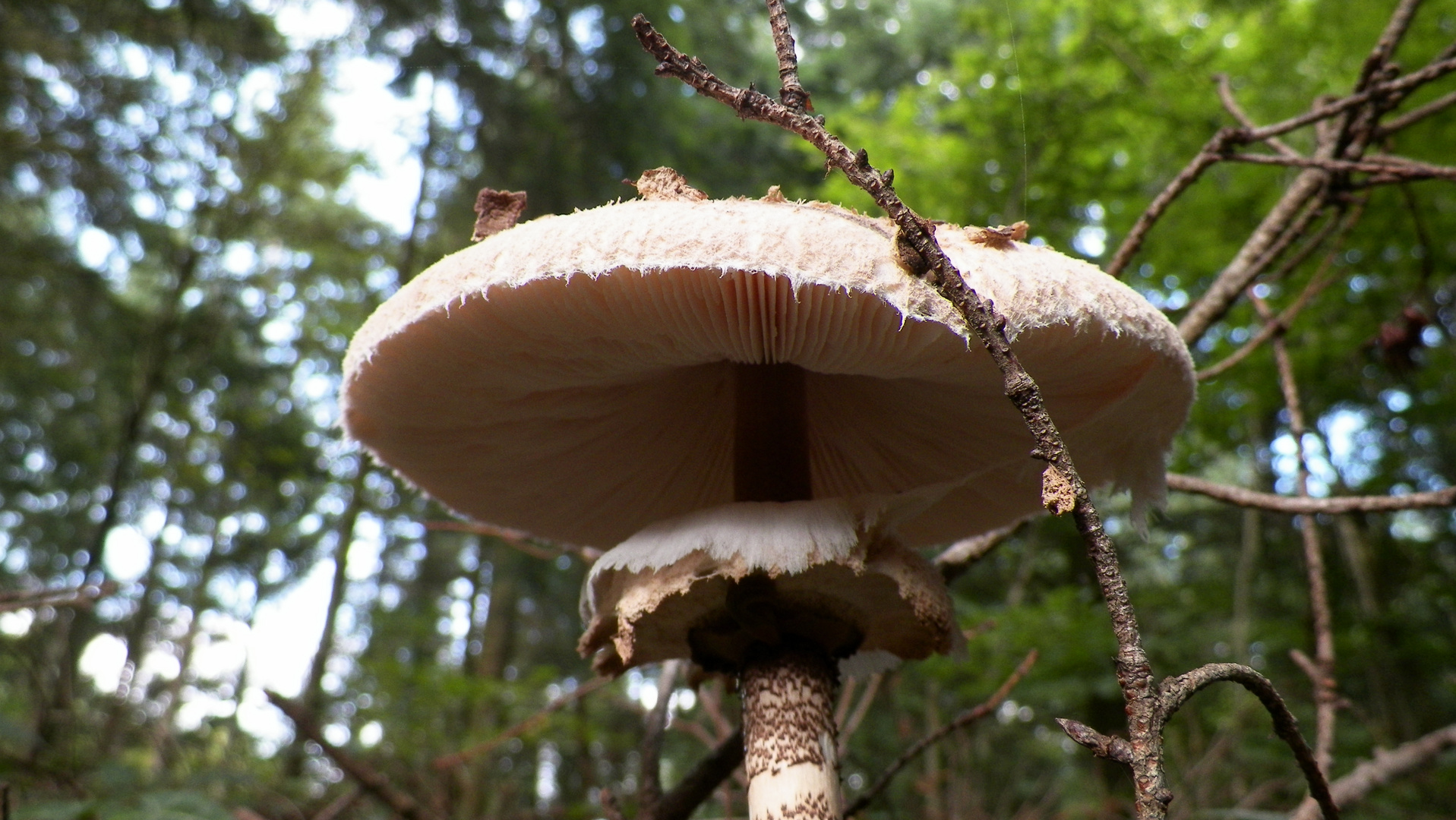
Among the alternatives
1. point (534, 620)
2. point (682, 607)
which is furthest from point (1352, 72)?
point (534, 620)

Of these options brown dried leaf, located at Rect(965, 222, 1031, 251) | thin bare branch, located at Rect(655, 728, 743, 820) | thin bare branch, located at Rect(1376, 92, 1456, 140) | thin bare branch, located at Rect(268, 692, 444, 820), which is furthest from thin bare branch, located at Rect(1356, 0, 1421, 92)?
thin bare branch, located at Rect(268, 692, 444, 820)

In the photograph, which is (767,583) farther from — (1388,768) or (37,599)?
(37,599)

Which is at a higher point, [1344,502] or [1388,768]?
[1344,502]

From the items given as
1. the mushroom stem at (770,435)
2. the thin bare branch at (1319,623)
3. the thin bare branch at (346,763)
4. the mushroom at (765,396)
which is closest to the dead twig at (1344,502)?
the thin bare branch at (1319,623)

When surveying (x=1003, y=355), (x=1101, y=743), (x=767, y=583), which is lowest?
(x=1101, y=743)

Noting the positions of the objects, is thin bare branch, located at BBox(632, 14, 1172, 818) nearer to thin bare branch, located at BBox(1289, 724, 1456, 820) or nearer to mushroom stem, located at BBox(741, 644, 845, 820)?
mushroom stem, located at BBox(741, 644, 845, 820)

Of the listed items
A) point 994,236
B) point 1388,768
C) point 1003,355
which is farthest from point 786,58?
point 1388,768

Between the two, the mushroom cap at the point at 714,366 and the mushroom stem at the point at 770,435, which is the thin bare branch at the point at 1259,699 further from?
the mushroom stem at the point at 770,435
